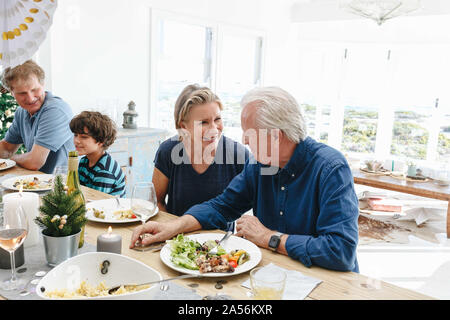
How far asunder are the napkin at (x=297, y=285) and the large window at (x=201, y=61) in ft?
12.2

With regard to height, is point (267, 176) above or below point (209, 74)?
below

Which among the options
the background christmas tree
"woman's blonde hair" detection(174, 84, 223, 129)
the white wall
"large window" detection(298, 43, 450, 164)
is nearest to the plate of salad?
"woman's blonde hair" detection(174, 84, 223, 129)

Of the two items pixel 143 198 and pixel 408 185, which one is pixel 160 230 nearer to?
pixel 143 198

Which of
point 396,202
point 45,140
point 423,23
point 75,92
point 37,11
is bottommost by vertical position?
point 396,202

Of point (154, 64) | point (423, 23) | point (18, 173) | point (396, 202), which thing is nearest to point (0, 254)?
point (18, 173)

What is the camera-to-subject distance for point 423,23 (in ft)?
20.6

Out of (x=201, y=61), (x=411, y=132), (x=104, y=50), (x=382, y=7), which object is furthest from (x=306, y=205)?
(x=411, y=132)

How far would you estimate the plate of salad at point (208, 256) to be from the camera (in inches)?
43.3

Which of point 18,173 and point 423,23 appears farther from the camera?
point 423,23

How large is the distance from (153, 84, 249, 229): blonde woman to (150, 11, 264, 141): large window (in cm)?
263

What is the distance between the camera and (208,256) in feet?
3.90
